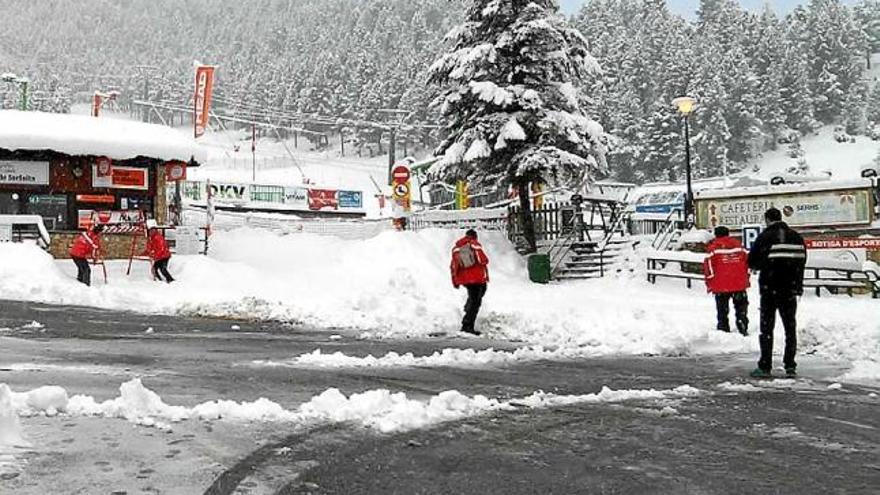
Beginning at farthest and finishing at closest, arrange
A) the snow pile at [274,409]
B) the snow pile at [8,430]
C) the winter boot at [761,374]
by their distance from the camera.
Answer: the winter boot at [761,374], the snow pile at [274,409], the snow pile at [8,430]

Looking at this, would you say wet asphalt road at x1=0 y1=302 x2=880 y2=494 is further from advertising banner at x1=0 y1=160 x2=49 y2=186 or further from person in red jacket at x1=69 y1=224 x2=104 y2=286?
advertising banner at x1=0 y1=160 x2=49 y2=186

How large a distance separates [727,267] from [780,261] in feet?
11.6

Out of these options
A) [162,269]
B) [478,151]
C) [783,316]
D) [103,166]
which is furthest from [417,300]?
[103,166]

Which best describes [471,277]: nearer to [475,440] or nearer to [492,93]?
[475,440]

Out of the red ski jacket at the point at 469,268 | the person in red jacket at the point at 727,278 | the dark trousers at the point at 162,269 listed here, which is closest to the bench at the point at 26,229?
the dark trousers at the point at 162,269

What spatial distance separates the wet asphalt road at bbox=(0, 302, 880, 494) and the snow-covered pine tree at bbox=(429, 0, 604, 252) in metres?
14.0

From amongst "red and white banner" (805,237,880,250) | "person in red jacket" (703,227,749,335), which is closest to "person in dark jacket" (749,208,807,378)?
"person in red jacket" (703,227,749,335)

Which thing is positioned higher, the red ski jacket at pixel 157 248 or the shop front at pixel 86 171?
the shop front at pixel 86 171

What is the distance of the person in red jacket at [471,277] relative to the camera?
13430 millimetres

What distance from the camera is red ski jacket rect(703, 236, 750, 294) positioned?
12.6 metres

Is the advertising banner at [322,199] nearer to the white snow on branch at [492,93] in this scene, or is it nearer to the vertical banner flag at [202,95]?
the vertical banner flag at [202,95]

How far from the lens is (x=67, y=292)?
17812mm

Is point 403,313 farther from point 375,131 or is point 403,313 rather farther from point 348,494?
point 375,131

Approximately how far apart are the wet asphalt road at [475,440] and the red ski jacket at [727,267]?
291 centimetres
